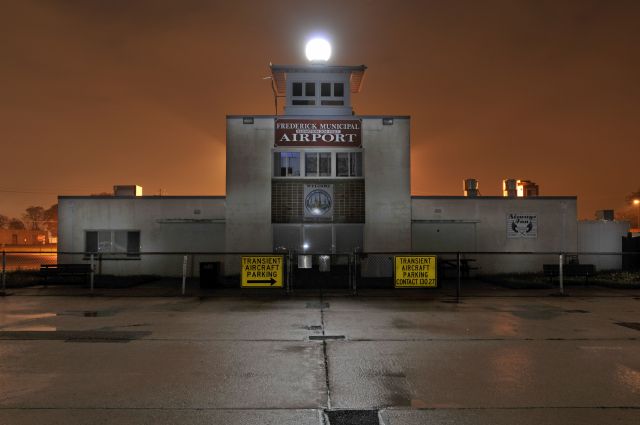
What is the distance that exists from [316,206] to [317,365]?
14.7 meters

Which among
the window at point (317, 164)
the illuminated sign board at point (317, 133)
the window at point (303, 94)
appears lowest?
the window at point (317, 164)

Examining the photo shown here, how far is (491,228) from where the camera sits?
2475 centimetres

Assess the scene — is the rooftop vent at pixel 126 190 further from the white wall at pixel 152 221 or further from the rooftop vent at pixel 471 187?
the rooftop vent at pixel 471 187

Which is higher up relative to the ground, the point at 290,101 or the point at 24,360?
the point at 290,101

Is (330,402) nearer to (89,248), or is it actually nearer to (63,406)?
(63,406)

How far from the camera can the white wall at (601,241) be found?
83.7ft

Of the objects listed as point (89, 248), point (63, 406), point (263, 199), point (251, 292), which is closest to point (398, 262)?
point (251, 292)

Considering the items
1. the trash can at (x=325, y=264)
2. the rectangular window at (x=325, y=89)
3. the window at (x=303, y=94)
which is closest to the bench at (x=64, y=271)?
the trash can at (x=325, y=264)

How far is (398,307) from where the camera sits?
1403cm

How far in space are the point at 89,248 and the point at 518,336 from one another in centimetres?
2107

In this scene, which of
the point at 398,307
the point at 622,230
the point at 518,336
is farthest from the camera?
the point at 622,230

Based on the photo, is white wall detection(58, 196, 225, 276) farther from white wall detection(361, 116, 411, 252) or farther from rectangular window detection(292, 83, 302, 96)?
white wall detection(361, 116, 411, 252)

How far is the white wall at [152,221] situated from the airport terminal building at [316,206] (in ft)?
0.16

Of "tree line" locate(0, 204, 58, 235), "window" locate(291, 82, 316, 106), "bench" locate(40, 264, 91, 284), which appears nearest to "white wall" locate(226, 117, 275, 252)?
"window" locate(291, 82, 316, 106)
